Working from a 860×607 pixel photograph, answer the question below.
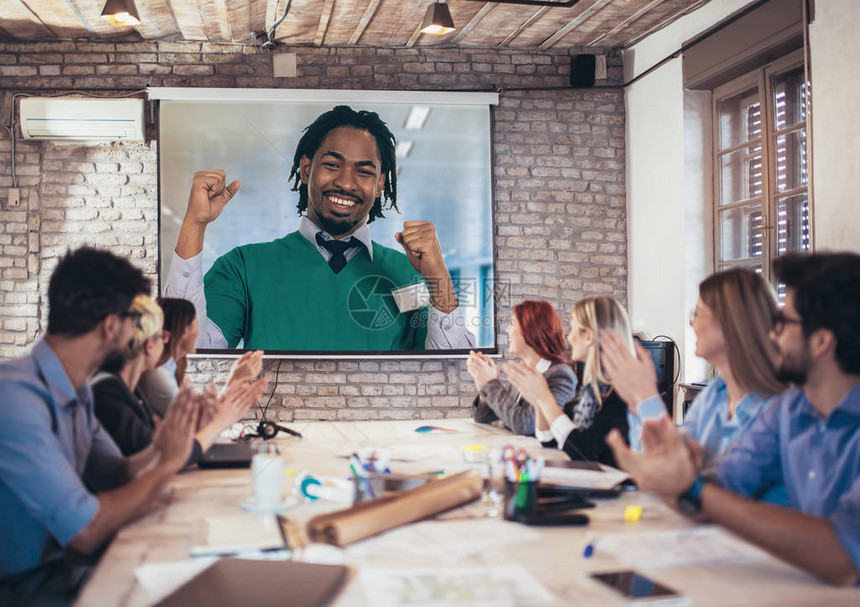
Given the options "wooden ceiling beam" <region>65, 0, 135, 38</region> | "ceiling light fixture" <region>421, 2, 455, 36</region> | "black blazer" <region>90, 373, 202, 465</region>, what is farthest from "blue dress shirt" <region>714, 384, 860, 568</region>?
"wooden ceiling beam" <region>65, 0, 135, 38</region>

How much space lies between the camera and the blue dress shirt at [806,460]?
1.53m

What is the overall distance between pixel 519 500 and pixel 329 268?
356 cm

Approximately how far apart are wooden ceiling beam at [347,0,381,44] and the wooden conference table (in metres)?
3.23

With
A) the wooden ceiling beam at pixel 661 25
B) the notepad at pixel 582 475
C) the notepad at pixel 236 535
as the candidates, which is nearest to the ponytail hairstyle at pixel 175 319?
the notepad at pixel 236 535

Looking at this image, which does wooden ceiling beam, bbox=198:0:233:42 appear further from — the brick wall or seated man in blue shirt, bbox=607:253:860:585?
seated man in blue shirt, bbox=607:253:860:585

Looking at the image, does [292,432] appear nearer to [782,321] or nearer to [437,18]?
[782,321]

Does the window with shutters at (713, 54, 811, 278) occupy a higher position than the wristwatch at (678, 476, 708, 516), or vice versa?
the window with shutters at (713, 54, 811, 278)

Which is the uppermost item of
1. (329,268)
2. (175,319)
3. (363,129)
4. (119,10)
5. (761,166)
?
→ (119,10)

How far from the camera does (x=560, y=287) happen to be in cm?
535

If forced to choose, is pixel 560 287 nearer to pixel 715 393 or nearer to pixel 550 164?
pixel 550 164

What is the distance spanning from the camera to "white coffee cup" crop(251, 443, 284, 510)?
1.77 m

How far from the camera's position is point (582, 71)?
5.33 m

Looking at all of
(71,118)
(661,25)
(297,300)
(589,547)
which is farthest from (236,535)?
(661,25)

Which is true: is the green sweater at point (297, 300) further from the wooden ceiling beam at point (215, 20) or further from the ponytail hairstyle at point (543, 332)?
the ponytail hairstyle at point (543, 332)
